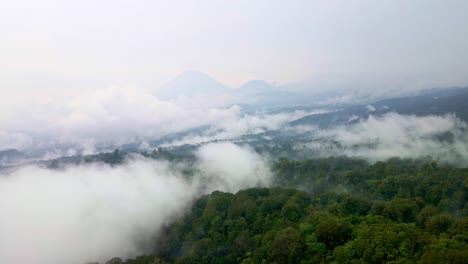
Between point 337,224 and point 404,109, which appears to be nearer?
point 337,224

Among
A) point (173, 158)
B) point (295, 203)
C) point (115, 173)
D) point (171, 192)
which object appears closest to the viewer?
point (295, 203)

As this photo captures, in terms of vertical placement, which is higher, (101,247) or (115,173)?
(115,173)

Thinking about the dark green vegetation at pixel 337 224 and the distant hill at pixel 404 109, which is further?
the distant hill at pixel 404 109

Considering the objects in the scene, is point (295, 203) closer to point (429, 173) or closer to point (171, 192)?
point (429, 173)

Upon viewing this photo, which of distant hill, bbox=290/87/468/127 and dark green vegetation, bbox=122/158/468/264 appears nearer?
dark green vegetation, bbox=122/158/468/264

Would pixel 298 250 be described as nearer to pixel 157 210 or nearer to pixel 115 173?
pixel 157 210

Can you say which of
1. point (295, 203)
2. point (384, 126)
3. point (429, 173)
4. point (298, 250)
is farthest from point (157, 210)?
point (384, 126)

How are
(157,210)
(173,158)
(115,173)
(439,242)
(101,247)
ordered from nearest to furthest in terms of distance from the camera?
(439,242) → (101,247) → (157,210) → (115,173) → (173,158)

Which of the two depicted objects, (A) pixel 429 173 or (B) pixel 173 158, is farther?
(B) pixel 173 158
